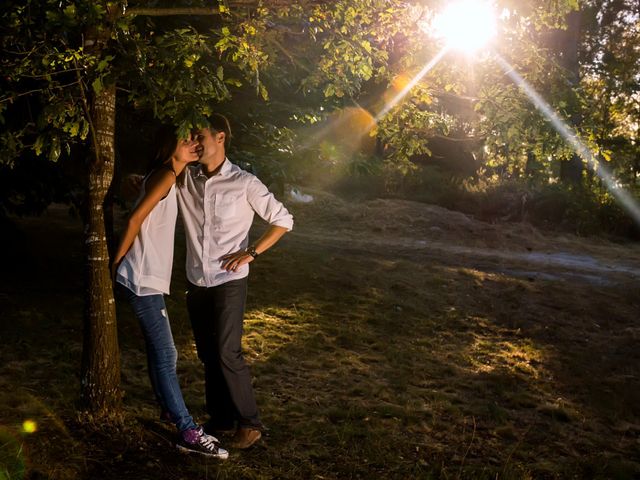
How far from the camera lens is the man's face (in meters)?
3.91

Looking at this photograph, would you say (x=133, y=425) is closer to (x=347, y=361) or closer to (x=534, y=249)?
(x=347, y=361)

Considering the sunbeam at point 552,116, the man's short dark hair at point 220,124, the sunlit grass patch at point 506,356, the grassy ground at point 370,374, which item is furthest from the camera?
the sunlit grass patch at point 506,356

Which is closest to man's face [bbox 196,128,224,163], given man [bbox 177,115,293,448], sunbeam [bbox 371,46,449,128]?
man [bbox 177,115,293,448]

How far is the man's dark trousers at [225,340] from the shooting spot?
3.92 meters

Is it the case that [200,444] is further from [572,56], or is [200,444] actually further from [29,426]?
[572,56]

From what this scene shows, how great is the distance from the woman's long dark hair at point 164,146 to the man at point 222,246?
0.16 m

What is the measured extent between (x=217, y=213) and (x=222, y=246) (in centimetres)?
19

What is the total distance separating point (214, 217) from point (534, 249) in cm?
1302

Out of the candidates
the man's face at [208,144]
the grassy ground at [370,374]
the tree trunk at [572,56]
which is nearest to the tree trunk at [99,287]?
the grassy ground at [370,374]

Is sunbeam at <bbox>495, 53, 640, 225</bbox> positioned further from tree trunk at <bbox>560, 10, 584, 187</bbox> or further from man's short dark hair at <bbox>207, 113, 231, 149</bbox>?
tree trunk at <bbox>560, 10, 584, 187</bbox>

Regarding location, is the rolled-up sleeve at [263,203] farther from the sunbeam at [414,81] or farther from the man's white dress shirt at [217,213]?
the sunbeam at [414,81]

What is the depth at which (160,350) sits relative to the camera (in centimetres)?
380

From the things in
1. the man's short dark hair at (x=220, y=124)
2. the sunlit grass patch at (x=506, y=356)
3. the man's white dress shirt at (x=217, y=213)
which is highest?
the man's short dark hair at (x=220, y=124)

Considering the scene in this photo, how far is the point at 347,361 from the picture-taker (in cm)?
684
